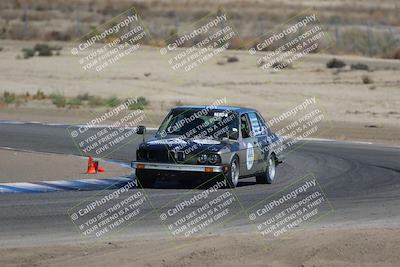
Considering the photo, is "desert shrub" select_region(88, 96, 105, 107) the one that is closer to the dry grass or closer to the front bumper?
the dry grass

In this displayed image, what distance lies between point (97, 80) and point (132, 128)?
14.8 metres

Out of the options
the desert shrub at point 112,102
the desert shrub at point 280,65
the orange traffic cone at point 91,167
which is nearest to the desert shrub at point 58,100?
the desert shrub at point 112,102

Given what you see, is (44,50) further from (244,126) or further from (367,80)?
(244,126)

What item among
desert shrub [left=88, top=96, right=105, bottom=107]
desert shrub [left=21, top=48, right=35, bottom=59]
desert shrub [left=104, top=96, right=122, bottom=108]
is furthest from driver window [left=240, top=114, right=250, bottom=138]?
desert shrub [left=21, top=48, right=35, bottom=59]

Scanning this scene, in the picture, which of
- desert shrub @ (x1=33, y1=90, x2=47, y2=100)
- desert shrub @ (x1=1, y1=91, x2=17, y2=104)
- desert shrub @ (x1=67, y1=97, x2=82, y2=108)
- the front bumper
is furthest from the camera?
desert shrub @ (x1=33, y1=90, x2=47, y2=100)

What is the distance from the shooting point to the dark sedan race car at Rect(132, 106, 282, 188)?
16.3 m

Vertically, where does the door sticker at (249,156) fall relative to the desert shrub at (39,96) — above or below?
below

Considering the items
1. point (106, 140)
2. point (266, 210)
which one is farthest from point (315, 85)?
point (266, 210)

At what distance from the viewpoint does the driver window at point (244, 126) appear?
17531 millimetres

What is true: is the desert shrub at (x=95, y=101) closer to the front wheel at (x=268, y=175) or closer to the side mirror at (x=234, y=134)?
the front wheel at (x=268, y=175)

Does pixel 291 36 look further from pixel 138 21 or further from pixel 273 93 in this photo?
pixel 273 93

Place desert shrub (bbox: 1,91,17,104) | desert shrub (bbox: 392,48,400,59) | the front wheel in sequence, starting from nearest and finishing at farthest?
the front wheel < desert shrub (bbox: 1,91,17,104) < desert shrub (bbox: 392,48,400,59)

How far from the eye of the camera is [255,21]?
7631 cm

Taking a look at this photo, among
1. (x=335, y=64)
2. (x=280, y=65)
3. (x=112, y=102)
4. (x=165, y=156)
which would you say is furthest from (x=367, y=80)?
(x=165, y=156)
